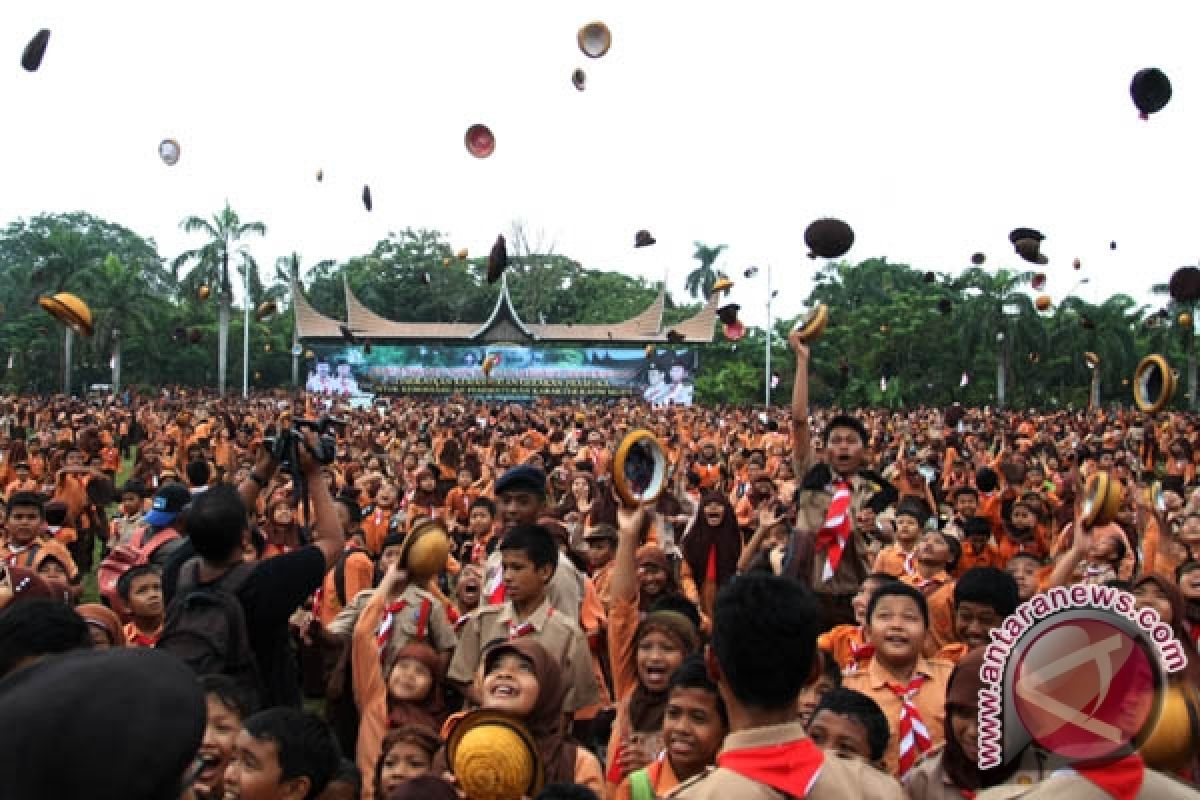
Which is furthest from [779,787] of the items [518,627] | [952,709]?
[518,627]

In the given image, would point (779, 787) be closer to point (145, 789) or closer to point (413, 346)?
point (145, 789)

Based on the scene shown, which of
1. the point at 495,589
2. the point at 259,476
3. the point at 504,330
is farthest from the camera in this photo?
the point at 504,330

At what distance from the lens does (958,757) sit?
2.69 metres

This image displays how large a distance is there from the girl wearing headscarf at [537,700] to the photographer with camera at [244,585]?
0.65 metres

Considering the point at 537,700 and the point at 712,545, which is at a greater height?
the point at 537,700

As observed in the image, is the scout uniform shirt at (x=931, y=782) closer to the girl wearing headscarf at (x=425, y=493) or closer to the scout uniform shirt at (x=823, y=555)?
the scout uniform shirt at (x=823, y=555)

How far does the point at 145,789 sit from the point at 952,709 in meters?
2.08

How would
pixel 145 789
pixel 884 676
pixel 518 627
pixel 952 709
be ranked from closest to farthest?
pixel 145 789 < pixel 952 709 < pixel 884 676 < pixel 518 627

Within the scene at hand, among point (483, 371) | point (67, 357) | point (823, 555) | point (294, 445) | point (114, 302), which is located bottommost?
point (823, 555)

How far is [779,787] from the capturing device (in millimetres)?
1951

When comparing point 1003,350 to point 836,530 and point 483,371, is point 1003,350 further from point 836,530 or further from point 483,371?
point 836,530

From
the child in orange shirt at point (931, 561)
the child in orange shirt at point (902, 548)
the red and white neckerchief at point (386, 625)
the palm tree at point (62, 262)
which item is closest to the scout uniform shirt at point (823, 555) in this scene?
the child in orange shirt at point (931, 561)

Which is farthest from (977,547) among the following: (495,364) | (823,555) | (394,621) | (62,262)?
(62,262)

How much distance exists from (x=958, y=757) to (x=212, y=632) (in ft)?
6.99
